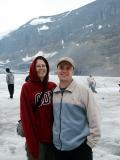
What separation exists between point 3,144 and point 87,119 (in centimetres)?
471

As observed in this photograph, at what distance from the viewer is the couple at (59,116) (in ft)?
12.7

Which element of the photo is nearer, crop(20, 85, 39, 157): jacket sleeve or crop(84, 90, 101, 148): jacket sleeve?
crop(84, 90, 101, 148): jacket sleeve

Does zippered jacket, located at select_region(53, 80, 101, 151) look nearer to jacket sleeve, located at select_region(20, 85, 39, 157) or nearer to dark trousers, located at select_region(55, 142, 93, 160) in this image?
dark trousers, located at select_region(55, 142, 93, 160)

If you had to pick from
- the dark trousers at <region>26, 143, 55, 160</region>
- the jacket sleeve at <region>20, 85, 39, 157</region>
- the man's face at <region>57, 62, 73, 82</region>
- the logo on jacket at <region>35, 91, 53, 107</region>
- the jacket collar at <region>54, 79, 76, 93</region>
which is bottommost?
the dark trousers at <region>26, 143, 55, 160</region>

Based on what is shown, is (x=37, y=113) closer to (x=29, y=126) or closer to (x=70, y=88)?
(x=29, y=126)

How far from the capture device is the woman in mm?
3957

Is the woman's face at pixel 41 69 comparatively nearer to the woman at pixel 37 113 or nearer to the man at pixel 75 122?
the woman at pixel 37 113

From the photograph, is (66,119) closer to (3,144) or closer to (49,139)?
(49,139)

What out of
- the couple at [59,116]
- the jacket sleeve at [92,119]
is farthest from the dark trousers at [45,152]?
the jacket sleeve at [92,119]

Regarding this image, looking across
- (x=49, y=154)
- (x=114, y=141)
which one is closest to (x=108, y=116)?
(x=114, y=141)

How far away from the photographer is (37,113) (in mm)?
3980

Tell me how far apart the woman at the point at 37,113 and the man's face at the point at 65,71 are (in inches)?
6.0

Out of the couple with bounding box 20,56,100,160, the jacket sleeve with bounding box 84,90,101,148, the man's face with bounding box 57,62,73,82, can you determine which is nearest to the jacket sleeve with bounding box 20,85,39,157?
the couple with bounding box 20,56,100,160

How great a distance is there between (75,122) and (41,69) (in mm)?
598
